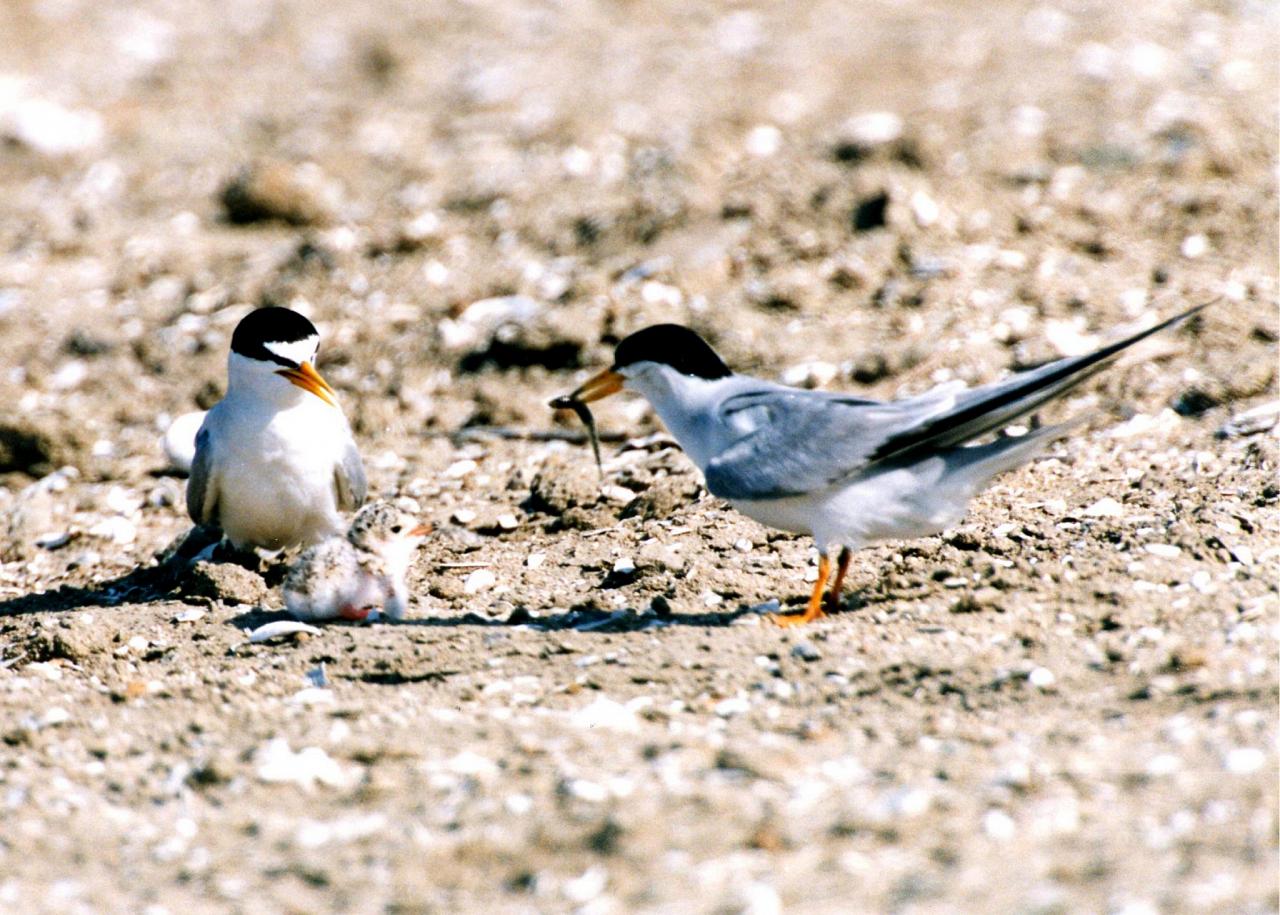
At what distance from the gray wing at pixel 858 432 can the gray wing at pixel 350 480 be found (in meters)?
1.63

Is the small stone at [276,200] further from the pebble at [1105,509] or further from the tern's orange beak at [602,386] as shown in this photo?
the pebble at [1105,509]

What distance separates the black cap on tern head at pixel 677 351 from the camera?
5.18m

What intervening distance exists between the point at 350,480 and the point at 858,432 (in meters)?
2.08

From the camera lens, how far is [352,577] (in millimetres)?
5156

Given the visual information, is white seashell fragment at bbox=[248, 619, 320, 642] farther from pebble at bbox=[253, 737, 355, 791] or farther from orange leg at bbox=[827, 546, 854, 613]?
orange leg at bbox=[827, 546, 854, 613]

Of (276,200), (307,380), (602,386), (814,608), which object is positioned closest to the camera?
(814,608)

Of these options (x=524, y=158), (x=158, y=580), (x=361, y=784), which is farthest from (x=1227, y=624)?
(x=524, y=158)

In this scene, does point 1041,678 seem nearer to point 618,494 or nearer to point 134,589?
point 618,494

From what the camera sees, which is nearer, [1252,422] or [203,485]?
[203,485]

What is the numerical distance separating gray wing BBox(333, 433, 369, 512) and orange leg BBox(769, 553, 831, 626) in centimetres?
182

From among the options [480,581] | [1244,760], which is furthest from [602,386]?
[1244,760]

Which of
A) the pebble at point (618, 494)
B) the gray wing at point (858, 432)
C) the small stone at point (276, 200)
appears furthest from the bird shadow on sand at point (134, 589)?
the small stone at point (276, 200)

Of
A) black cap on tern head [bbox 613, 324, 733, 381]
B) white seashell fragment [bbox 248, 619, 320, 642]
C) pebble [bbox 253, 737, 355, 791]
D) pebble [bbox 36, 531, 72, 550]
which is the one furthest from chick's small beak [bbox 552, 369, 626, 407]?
pebble [bbox 36, 531, 72, 550]

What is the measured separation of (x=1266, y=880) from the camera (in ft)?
10.4
